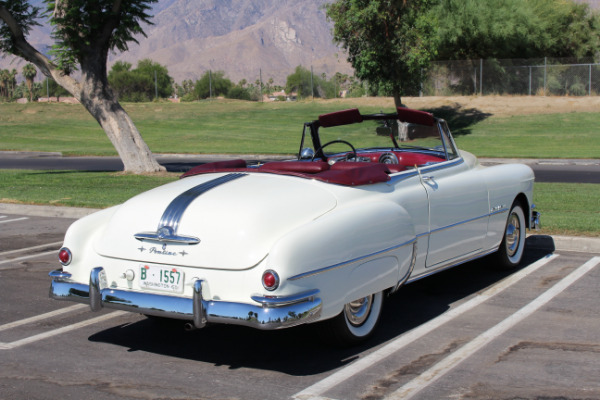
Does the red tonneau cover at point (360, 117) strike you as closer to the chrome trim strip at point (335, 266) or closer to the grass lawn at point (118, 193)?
the chrome trim strip at point (335, 266)

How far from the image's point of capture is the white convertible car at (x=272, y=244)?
4531 millimetres

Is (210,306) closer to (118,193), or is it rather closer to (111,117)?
(118,193)

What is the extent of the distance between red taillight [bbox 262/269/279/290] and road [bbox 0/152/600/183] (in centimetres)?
986

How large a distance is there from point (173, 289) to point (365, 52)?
30.2 metres

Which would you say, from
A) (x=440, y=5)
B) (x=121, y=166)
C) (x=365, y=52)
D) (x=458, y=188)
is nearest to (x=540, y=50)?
(x=440, y=5)

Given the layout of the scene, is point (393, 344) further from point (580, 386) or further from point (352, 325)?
point (580, 386)

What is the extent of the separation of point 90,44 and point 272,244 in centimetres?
1437

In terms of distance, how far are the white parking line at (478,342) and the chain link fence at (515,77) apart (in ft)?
117

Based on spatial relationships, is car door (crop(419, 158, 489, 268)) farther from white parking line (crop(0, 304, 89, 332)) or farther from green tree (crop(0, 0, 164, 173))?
green tree (crop(0, 0, 164, 173))

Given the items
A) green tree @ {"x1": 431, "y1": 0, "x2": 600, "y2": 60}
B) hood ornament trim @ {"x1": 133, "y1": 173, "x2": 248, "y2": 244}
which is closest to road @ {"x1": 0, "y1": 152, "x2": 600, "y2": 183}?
hood ornament trim @ {"x1": 133, "y1": 173, "x2": 248, "y2": 244}

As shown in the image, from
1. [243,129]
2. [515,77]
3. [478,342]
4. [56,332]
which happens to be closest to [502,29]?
[515,77]

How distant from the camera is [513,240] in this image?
298 inches

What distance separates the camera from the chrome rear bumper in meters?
4.41

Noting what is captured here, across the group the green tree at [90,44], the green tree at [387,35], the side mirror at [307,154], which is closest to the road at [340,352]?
the side mirror at [307,154]
